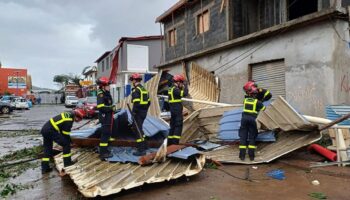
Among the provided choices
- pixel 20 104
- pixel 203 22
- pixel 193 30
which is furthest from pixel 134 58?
pixel 203 22

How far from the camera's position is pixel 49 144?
23.6 feet

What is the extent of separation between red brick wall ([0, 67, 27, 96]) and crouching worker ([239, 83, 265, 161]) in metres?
49.6

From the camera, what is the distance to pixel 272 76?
11.7 meters

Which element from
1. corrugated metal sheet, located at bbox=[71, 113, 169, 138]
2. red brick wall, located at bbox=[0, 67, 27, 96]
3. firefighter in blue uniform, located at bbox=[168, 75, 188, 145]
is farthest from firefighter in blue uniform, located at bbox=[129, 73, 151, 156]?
red brick wall, located at bbox=[0, 67, 27, 96]

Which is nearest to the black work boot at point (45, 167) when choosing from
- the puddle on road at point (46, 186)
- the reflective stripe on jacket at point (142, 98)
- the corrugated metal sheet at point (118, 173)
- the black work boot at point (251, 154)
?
the puddle on road at point (46, 186)

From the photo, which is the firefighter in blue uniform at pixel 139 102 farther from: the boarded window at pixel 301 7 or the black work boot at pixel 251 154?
the boarded window at pixel 301 7

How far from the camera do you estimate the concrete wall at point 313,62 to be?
30.8 ft

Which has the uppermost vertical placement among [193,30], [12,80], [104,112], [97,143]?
[193,30]

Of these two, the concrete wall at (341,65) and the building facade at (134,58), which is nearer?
the concrete wall at (341,65)

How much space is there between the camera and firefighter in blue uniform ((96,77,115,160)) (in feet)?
23.2

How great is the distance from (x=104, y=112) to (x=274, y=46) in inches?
266

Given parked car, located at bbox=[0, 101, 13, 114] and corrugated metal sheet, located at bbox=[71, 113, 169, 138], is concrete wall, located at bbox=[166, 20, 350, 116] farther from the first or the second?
parked car, located at bbox=[0, 101, 13, 114]

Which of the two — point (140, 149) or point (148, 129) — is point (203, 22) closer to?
point (148, 129)

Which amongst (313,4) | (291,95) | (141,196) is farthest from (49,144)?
(313,4)
